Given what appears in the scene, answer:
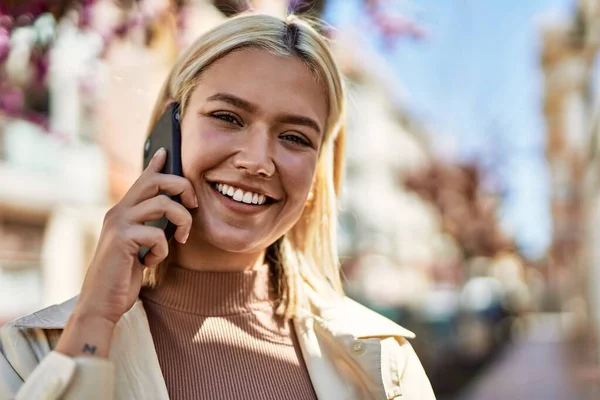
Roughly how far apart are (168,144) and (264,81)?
0.98 feet

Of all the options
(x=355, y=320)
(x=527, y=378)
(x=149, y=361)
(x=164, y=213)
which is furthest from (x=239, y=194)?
(x=527, y=378)

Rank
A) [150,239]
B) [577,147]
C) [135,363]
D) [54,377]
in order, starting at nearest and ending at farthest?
[54,377]
[150,239]
[135,363]
[577,147]

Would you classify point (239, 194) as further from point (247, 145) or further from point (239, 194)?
point (247, 145)

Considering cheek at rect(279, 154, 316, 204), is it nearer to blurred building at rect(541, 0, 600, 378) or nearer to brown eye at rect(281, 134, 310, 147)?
brown eye at rect(281, 134, 310, 147)

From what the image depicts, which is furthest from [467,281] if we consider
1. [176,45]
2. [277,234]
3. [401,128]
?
[401,128]

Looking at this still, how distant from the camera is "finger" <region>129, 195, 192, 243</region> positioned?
1730 millimetres

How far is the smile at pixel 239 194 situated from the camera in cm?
189

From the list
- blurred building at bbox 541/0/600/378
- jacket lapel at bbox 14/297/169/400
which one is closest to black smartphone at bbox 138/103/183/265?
jacket lapel at bbox 14/297/169/400

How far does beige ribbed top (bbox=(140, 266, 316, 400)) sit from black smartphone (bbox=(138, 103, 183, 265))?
26 centimetres

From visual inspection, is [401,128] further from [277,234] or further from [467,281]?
[277,234]

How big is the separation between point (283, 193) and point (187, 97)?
38 cm

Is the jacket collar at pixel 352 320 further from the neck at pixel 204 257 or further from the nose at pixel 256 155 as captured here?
the nose at pixel 256 155

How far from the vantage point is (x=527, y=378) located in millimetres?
15695

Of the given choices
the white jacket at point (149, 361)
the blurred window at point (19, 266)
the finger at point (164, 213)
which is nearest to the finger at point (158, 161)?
the finger at point (164, 213)
